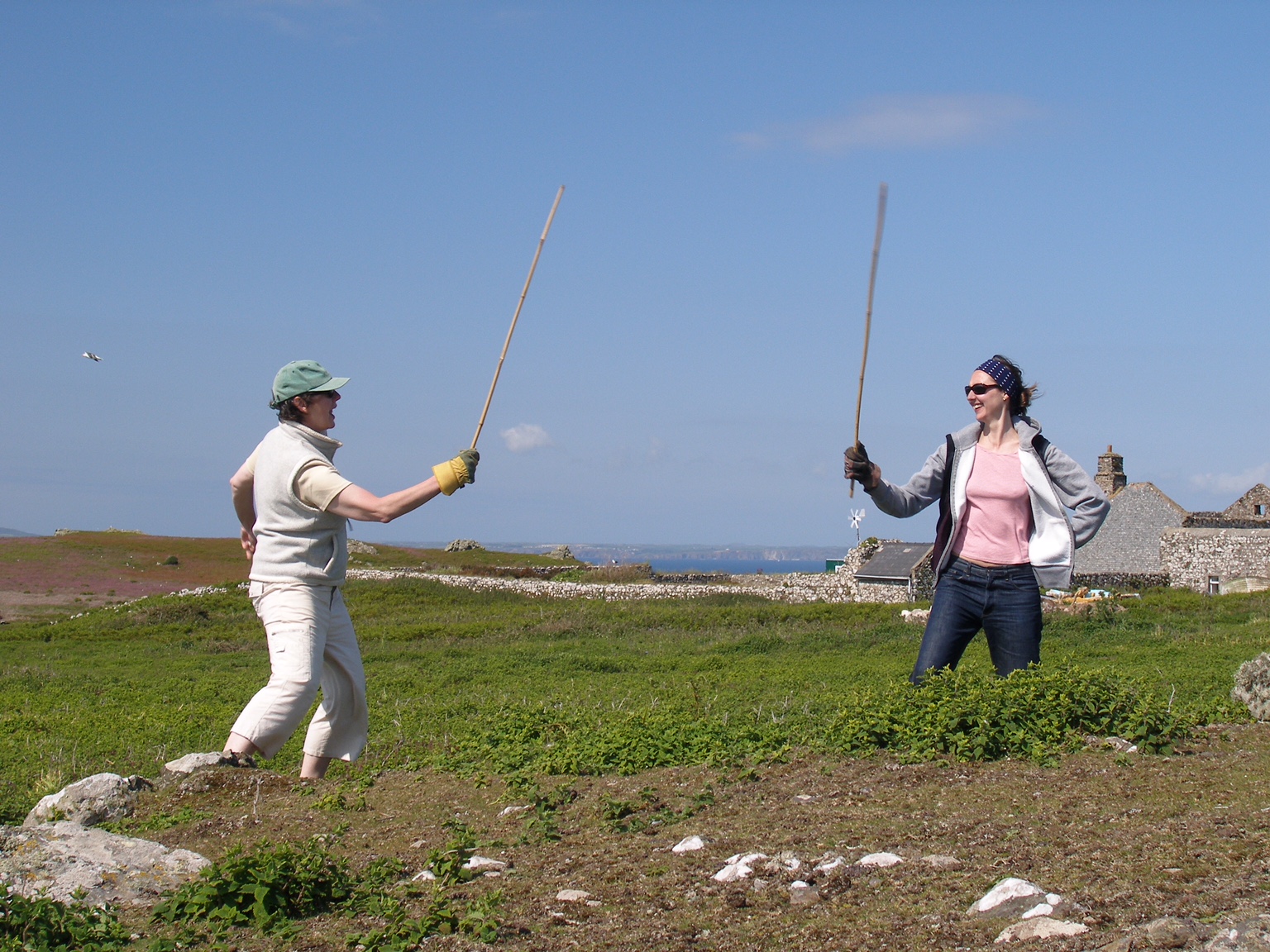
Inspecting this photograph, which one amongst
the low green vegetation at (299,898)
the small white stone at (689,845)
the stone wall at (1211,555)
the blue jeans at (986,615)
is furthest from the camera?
the stone wall at (1211,555)

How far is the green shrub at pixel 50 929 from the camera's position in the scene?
3705mm

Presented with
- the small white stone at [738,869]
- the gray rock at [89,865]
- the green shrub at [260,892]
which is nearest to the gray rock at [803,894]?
the small white stone at [738,869]

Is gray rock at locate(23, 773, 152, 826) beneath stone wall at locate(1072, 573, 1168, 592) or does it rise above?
beneath

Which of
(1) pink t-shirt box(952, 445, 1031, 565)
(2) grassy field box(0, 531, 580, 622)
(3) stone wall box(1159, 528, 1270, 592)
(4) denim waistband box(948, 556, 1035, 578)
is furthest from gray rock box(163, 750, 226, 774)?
(3) stone wall box(1159, 528, 1270, 592)

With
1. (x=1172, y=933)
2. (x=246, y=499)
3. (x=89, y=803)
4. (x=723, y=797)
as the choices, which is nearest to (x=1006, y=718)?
(x=723, y=797)

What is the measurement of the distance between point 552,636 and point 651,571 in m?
26.3

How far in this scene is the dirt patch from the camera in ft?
11.6

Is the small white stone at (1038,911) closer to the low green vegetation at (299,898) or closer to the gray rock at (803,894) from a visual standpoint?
the gray rock at (803,894)

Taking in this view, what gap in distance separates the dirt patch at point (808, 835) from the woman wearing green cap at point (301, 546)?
548mm

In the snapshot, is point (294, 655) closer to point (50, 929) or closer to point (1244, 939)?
point (50, 929)

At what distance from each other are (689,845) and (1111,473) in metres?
42.3

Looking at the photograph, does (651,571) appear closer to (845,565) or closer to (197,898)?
(845,565)

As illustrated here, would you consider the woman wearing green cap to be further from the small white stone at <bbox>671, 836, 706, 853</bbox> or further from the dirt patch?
the small white stone at <bbox>671, 836, 706, 853</bbox>

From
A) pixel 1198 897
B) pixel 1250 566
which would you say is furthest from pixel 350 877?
→ pixel 1250 566
